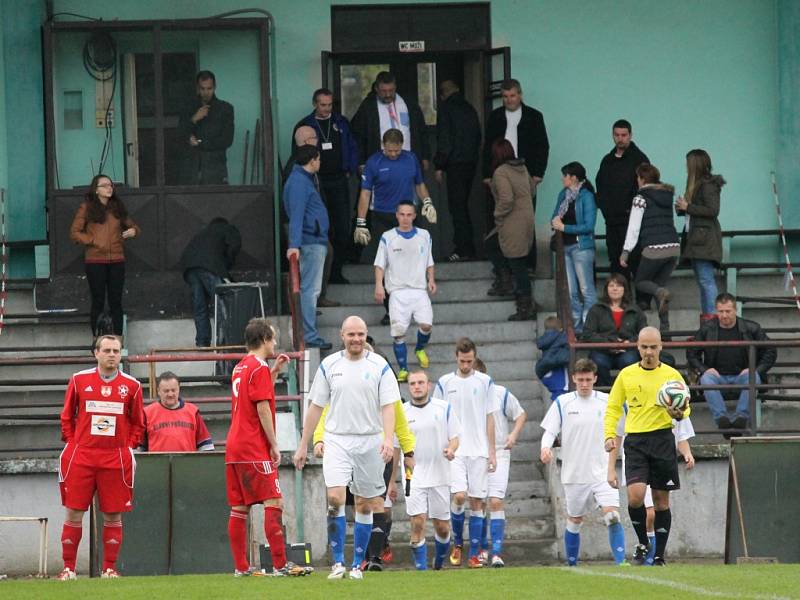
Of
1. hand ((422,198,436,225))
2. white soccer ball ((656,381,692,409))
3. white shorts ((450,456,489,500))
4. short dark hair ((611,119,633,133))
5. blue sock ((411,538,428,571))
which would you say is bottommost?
blue sock ((411,538,428,571))

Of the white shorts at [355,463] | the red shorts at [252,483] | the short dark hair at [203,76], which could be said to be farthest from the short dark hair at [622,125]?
the red shorts at [252,483]

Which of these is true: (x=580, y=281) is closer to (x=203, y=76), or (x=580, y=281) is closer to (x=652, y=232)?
(x=652, y=232)

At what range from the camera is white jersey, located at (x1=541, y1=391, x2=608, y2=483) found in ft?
53.9

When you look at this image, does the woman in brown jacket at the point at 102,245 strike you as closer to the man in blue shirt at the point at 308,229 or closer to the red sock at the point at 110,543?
the man in blue shirt at the point at 308,229

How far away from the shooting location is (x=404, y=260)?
63.9ft

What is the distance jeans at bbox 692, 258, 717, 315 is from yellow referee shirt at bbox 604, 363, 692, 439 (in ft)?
15.8

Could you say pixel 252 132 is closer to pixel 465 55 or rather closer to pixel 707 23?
pixel 465 55

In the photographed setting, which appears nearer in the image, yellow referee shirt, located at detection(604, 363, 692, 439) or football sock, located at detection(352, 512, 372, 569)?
football sock, located at detection(352, 512, 372, 569)

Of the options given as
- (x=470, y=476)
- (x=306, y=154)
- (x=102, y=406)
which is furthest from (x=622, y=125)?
(x=102, y=406)

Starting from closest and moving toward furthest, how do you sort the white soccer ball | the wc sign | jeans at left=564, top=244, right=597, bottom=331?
the white soccer ball < jeans at left=564, top=244, right=597, bottom=331 < the wc sign

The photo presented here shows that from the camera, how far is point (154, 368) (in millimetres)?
18516

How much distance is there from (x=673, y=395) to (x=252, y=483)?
11.6 feet

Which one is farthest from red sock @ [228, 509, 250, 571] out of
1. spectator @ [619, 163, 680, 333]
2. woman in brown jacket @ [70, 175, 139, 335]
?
spectator @ [619, 163, 680, 333]

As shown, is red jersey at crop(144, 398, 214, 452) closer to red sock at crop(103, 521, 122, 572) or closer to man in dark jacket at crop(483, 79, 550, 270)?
red sock at crop(103, 521, 122, 572)
